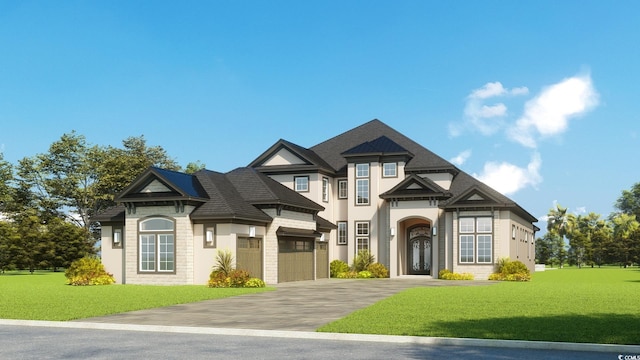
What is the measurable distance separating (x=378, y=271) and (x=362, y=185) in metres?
6.15

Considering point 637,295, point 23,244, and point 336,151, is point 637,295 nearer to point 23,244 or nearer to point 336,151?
point 336,151

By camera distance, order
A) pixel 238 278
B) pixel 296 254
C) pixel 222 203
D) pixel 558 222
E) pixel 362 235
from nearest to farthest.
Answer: pixel 238 278 → pixel 222 203 → pixel 296 254 → pixel 362 235 → pixel 558 222

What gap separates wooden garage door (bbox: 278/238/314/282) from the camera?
3872 cm

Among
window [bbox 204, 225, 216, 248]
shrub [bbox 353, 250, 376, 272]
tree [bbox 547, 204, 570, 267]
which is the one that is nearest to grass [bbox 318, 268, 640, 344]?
window [bbox 204, 225, 216, 248]

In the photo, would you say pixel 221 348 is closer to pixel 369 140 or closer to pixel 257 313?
pixel 257 313

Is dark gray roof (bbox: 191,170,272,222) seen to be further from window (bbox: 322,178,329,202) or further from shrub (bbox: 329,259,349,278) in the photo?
shrub (bbox: 329,259,349,278)

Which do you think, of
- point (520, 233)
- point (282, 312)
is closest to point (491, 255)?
point (520, 233)

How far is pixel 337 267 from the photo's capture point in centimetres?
4619

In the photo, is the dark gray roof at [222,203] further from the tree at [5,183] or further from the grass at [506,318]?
the tree at [5,183]

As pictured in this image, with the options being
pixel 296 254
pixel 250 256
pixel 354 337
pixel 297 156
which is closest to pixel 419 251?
pixel 297 156

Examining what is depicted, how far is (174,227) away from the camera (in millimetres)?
35062

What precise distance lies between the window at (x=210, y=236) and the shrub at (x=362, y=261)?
45.4 ft

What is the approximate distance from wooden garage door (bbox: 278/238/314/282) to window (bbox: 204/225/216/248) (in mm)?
4763

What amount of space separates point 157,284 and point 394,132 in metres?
23.6
